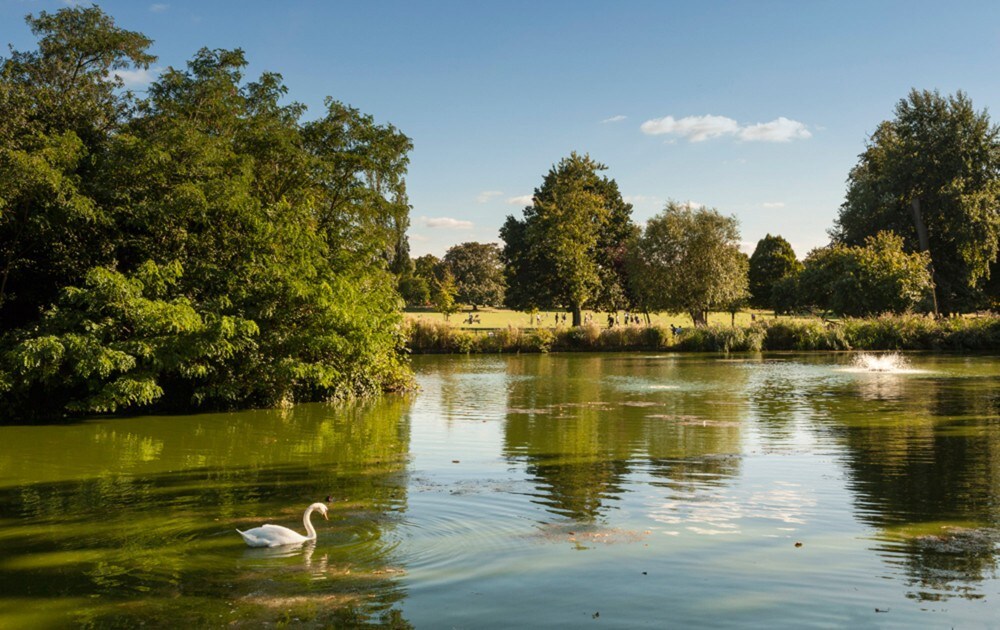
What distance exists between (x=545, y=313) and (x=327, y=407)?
70.1 metres

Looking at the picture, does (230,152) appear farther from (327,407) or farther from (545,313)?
(545,313)

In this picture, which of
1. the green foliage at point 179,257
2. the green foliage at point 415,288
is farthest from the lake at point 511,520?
the green foliage at point 415,288

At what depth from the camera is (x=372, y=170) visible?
92.4 feet

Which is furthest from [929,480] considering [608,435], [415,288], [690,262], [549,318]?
[415,288]

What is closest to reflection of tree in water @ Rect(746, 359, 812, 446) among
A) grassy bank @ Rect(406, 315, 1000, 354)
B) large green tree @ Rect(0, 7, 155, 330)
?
grassy bank @ Rect(406, 315, 1000, 354)

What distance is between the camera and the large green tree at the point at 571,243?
6838 centimetres

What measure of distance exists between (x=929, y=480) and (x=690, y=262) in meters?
54.1

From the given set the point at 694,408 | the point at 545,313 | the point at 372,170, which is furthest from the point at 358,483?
the point at 545,313

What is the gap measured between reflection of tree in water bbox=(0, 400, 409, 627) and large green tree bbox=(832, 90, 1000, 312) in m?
60.8

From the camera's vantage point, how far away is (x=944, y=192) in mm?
63812

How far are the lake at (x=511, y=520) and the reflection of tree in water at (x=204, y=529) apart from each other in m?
0.04

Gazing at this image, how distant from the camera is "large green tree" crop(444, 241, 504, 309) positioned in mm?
110188

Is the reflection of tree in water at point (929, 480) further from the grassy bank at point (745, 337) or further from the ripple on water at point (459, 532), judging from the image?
the grassy bank at point (745, 337)

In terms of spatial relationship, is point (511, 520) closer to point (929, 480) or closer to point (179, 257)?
point (929, 480)
